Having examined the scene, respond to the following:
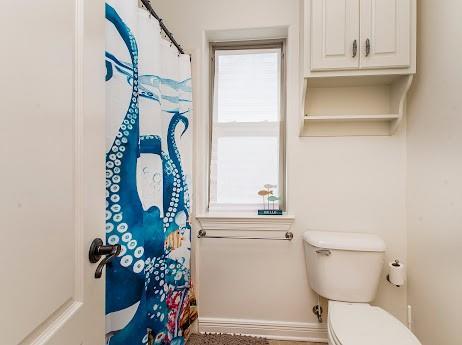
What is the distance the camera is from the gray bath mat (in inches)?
67.2

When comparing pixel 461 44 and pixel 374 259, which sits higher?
pixel 461 44

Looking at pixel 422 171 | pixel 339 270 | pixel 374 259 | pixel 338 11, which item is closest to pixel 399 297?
pixel 374 259

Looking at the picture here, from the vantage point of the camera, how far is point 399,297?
1.68 metres

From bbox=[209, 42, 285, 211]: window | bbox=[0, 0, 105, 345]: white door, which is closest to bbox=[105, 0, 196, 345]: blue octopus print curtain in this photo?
bbox=[0, 0, 105, 345]: white door

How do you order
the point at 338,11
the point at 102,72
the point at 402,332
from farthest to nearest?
1. the point at 338,11
2. the point at 402,332
3. the point at 102,72

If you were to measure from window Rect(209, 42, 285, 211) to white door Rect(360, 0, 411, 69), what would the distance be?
60 cm

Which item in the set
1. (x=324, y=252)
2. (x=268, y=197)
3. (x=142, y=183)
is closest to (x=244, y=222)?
(x=268, y=197)

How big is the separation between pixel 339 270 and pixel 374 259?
0.21 metres

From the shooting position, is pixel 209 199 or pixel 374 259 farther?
pixel 209 199

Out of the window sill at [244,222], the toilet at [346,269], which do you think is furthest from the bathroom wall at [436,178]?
the window sill at [244,222]

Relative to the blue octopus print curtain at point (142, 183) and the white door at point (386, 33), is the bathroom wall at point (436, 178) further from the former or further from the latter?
the blue octopus print curtain at point (142, 183)

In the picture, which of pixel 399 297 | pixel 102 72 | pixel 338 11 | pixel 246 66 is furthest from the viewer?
pixel 246 66

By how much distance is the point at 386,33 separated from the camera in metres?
1.46

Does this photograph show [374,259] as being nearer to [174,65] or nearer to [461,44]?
[461,44]
